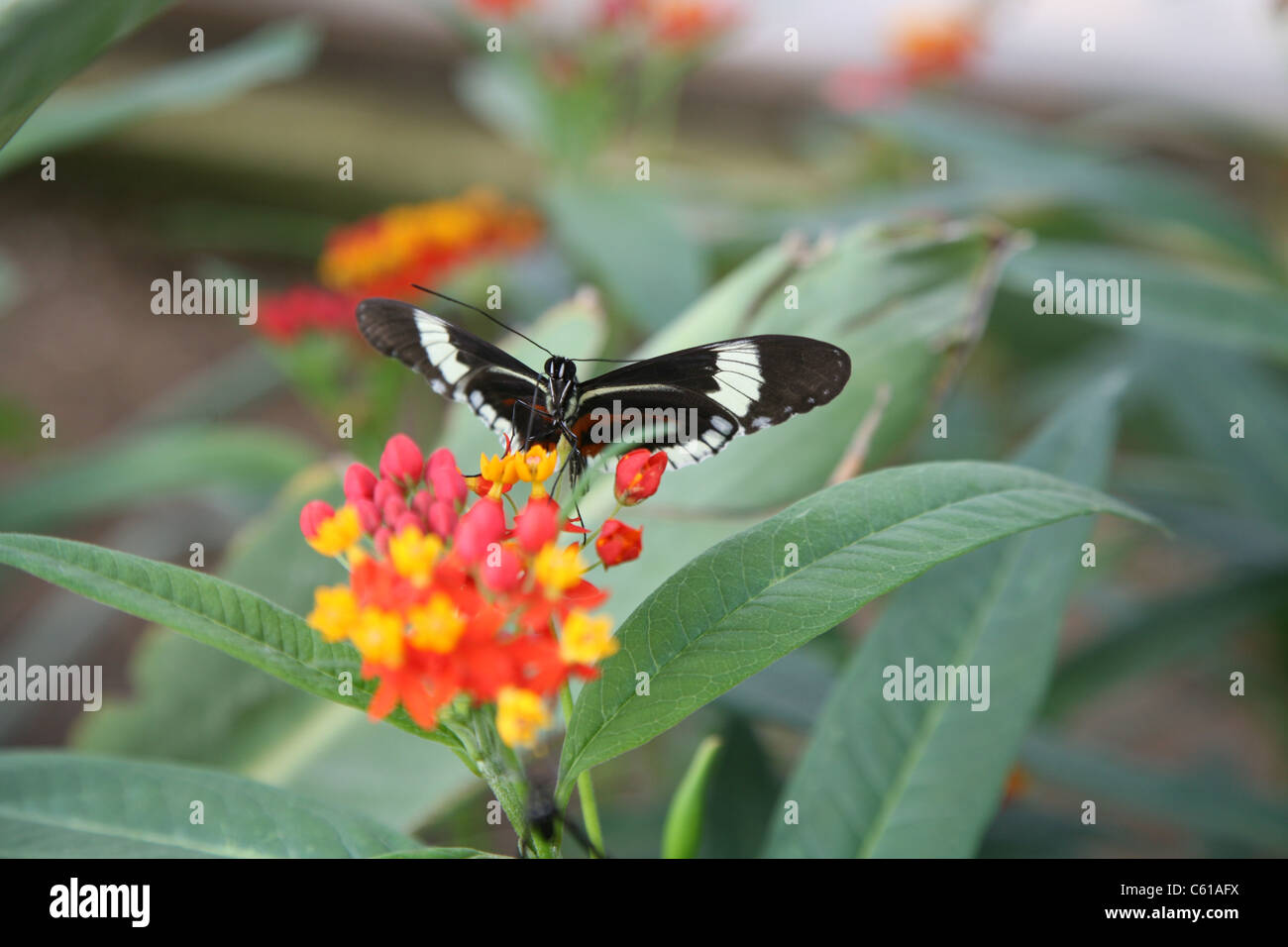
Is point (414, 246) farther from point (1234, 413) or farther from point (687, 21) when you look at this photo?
point (1234, 413)

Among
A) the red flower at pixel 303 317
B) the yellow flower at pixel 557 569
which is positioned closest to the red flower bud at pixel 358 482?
the yellow flower at pixel 557 569

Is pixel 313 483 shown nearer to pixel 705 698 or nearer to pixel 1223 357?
pixel 705 698

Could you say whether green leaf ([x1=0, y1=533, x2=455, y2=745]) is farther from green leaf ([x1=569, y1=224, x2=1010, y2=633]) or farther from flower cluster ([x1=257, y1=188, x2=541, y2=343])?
flower cluster ([x1=257, y1=188, x2=541, y2=343])

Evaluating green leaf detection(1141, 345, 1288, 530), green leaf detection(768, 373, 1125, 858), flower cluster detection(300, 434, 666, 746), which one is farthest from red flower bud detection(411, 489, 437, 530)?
green leaf detection(1141, 345, 1288, 530)

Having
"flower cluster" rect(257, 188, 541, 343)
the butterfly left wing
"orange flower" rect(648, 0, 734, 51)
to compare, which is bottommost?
the butterfly left wing

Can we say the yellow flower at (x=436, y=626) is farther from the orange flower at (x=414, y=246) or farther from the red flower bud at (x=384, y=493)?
the orange flower at (x=414, y=246)

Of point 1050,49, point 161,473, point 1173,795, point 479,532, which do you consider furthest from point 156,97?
point 1050,49
